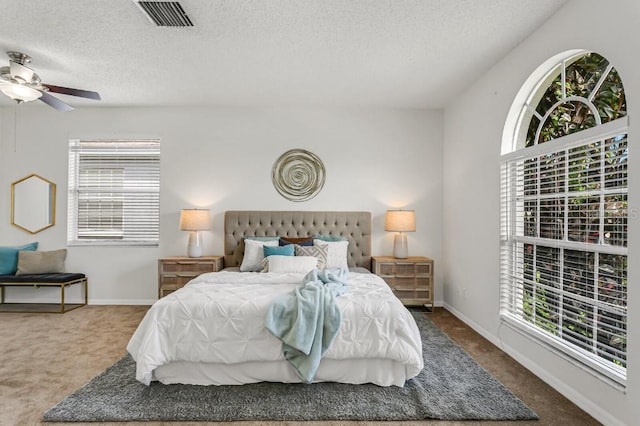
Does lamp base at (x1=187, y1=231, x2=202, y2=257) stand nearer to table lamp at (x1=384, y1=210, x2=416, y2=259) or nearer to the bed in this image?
the bed

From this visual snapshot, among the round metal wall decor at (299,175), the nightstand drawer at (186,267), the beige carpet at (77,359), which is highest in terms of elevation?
the round metal wall decor at (299,175)

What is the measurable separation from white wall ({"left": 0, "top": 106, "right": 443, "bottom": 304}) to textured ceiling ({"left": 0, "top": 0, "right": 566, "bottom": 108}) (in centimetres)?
51

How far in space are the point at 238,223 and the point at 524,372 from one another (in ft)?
11.9

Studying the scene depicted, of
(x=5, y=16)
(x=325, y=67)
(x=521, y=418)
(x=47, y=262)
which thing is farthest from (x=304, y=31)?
(x=47, y=262)

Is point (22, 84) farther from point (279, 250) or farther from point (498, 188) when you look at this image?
point (498, 188)

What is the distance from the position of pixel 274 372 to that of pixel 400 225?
107 inches

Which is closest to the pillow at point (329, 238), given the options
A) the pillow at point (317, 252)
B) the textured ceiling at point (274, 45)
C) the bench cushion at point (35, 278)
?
the pillow at point (317, 252)

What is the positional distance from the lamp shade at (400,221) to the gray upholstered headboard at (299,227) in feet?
1.13

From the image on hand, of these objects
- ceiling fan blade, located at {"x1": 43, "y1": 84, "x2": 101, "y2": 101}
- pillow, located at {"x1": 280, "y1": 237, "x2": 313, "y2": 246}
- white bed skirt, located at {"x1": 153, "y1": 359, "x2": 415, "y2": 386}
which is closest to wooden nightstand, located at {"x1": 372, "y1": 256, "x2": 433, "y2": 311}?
pillow, located at {"x1": 280, "y1": 237, "x2": 313, "y2": 246}

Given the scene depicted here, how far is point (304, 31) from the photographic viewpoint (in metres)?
3.04

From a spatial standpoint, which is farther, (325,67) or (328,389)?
(325,67)

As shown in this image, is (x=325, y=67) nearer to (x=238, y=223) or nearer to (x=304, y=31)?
(x=304, y=31)

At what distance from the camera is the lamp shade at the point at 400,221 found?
4.80 metres

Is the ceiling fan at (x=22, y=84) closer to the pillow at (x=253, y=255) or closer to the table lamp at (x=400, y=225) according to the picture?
the pillow at (x=253, y=255)
